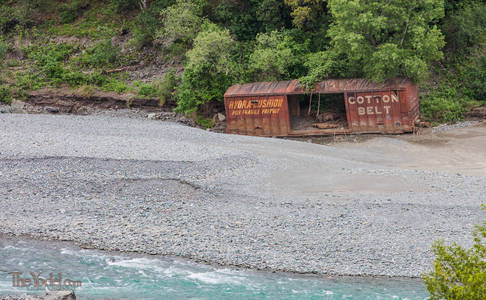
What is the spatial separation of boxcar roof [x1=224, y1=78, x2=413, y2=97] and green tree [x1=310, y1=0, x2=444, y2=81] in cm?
47

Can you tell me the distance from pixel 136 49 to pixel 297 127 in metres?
14.1

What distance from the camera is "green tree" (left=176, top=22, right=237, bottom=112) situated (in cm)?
2869

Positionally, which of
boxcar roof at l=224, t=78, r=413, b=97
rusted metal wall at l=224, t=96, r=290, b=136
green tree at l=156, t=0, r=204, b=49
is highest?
green tree at l=156, t=0, r=204, b=49

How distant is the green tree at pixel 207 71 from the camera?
94.1ft

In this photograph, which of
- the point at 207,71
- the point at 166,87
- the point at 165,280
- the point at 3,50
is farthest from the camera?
the point at 3,50

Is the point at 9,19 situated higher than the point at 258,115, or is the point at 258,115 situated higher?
the point at 9,19

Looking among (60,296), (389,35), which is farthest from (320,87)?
(60,296)

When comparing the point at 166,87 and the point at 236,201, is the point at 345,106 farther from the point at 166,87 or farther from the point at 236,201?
the point at 236,201

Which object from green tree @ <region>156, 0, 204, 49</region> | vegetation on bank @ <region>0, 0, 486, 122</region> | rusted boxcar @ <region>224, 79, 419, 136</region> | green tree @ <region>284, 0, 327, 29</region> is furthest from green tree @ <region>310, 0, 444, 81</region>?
green tree @ <region>156, 0, 204, 49</region>

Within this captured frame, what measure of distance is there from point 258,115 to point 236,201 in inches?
465

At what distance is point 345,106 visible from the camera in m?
26.7

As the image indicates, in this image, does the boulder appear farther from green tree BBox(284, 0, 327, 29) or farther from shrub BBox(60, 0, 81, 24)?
shrub BBox(60, 0, 81, 24)

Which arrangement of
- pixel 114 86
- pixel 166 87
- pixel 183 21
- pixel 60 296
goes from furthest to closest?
1. pixel 114 86
2. pixel 183 21
3. pixel 166 87
4. pixel 60 296

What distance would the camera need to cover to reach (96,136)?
21922mm
